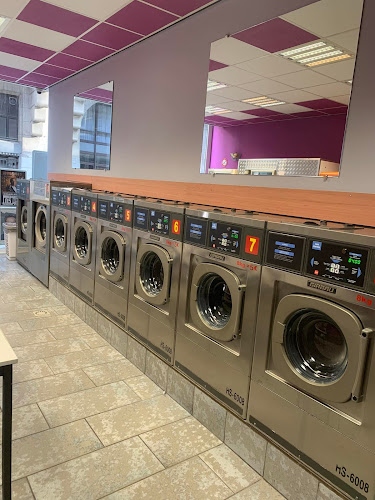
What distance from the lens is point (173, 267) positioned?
111 inches

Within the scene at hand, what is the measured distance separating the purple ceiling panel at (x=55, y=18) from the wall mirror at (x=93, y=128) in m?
0.81

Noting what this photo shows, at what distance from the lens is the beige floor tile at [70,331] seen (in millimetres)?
3812

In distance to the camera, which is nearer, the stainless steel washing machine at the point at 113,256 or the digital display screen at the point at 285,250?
the digital display screen at the point at 285,250

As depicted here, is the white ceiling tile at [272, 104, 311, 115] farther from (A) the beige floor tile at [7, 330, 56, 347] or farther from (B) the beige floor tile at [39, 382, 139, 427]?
(A) the beige floor tile at [7, 330, 56, 347]

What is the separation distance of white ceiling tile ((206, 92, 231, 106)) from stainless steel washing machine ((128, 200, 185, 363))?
2.98 feet

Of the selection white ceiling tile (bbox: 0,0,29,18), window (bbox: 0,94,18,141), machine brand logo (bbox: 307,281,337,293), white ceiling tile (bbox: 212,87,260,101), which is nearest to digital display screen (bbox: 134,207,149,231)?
white ceiling tile (bbox: 212,87,260,101)

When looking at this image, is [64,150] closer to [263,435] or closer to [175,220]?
[175,220]

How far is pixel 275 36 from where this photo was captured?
102 inches

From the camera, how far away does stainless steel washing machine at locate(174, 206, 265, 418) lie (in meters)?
2.20

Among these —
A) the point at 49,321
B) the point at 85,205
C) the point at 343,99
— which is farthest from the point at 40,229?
the point at 343,99

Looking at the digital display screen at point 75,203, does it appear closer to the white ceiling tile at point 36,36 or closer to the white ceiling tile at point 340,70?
the white ceiling tile at point 36,36

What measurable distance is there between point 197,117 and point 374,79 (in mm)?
1592

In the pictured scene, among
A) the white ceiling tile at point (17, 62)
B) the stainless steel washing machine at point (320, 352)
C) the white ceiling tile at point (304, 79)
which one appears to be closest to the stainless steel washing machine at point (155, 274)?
the stainless steel washing machine at point (320, 352)

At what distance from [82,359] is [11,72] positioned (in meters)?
4.73
